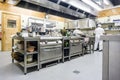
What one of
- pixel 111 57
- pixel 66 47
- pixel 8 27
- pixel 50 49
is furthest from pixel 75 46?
pixel 8 27

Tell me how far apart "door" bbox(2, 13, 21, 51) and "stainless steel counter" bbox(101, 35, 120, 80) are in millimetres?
6099

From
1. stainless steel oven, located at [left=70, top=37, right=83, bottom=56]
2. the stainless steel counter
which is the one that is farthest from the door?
the stainless steel counter

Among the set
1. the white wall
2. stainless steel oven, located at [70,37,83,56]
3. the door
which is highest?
the white wall

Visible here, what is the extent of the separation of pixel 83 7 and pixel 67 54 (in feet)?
12.0

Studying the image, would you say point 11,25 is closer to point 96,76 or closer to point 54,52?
point 54,52

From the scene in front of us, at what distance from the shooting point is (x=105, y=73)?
1.06 meters

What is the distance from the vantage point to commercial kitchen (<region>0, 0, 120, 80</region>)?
8.16 feet

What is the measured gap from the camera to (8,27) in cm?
631

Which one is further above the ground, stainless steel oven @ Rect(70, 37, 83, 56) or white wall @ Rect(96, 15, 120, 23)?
white wall @ Rect(96, 15, 120, 23)

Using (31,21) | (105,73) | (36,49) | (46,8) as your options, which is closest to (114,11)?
(46,8)

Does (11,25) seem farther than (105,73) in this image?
Yes

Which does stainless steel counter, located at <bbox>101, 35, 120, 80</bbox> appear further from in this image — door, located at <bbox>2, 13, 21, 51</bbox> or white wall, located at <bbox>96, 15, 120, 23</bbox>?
white wall, located at <bbox>96, 15, 120, 23</bbox>

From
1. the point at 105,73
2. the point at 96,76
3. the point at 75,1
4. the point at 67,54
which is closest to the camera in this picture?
the point at 105,73

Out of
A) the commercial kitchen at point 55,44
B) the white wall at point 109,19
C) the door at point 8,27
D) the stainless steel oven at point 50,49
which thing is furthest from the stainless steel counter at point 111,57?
the white wall at point 109,19
